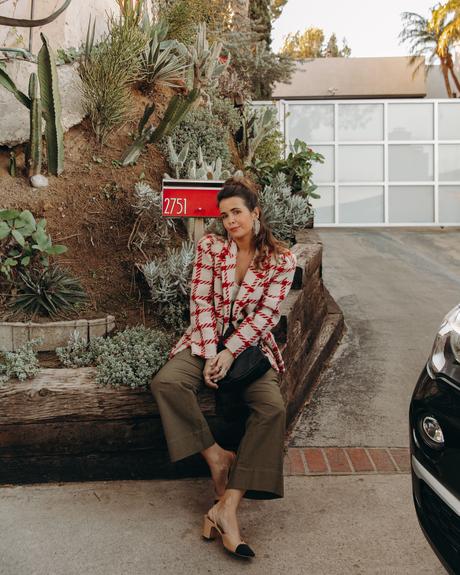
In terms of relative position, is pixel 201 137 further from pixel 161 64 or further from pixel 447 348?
pixel 447 348

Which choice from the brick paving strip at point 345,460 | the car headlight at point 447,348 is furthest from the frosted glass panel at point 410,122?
the car headlight at point 447,348

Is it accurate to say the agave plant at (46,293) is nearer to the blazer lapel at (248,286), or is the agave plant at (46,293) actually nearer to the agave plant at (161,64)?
the blazer lapel at (248,286)

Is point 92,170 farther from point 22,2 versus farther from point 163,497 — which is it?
point 163,497

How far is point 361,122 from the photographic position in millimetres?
12016

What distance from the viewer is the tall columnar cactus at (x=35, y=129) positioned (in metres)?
4.55

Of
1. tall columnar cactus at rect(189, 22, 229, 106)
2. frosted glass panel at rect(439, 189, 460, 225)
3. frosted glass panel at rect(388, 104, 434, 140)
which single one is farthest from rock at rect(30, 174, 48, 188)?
frosted glass panel at rect(439, 189, 460, 225)

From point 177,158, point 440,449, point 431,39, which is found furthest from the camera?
point 431,39

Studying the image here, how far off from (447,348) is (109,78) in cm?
389

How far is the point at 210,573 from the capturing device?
246 centimetres

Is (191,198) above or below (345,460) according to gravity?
above

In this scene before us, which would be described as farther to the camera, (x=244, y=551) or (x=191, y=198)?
(x=191, y=198)

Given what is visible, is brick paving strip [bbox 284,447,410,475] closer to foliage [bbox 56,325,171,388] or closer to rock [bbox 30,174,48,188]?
foliage [bbox 56,325,171,388]

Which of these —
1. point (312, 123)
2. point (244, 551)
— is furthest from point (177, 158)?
point (312, 123)

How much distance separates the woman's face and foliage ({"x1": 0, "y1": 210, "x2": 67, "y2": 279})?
122 cm
